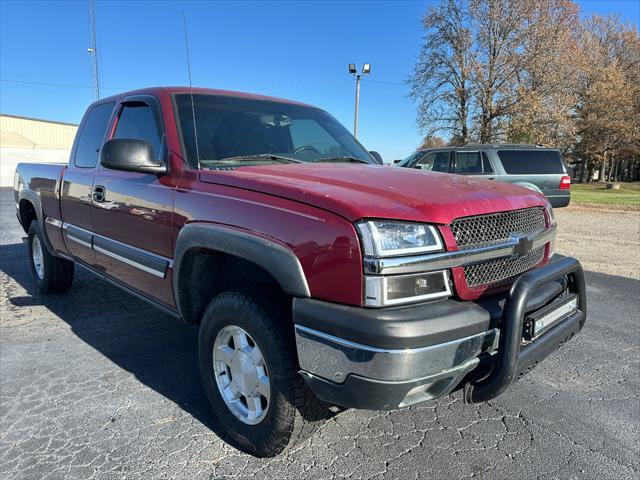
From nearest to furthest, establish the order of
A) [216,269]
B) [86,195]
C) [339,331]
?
[339,331], [216,269], [86,195]

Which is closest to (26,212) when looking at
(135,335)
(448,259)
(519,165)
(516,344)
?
(135,335)

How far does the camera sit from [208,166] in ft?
9.41

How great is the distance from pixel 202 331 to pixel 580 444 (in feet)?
7.26

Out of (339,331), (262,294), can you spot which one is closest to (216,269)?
(262,294)

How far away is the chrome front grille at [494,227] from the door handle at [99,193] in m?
2.69

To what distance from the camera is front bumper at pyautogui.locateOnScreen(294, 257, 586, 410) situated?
184cm

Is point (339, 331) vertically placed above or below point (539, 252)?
below

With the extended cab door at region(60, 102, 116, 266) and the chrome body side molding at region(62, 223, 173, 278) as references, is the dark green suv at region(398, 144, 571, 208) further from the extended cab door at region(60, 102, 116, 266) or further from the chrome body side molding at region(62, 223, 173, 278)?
the chrome body side molding at region(62, 223, 173, 278)

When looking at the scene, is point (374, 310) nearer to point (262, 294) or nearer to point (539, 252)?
point (262, 294)

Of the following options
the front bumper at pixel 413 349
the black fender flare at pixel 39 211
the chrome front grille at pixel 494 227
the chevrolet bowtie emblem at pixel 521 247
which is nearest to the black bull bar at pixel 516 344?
the front bumper at pixel 413 349

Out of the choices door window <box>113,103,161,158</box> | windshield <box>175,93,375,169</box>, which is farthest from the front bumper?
door window <box>113,103,161,158</box>

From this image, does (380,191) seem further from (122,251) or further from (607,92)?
(607,92)

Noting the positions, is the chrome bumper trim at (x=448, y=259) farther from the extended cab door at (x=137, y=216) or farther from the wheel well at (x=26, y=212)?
the wheel well at (x=26, y=212)

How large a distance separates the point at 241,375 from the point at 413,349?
1045 mm
